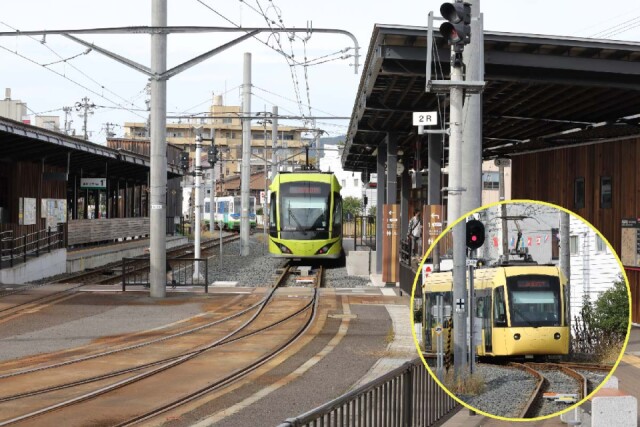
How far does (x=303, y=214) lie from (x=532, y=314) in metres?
33.0

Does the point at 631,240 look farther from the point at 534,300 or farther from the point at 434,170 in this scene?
the point at 534,300

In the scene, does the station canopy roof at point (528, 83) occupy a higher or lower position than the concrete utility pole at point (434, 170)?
higher

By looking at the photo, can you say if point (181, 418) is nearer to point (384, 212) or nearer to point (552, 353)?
point (552, 353)

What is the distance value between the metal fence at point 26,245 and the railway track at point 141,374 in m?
11.8

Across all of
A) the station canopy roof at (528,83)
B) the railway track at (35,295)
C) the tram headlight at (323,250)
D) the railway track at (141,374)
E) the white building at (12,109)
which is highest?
the white building at (12,109)

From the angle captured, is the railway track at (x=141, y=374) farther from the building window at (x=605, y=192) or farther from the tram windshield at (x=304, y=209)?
the tram windshield at (x=304, y=209)

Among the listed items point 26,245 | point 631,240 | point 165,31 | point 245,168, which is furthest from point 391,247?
point 245,168

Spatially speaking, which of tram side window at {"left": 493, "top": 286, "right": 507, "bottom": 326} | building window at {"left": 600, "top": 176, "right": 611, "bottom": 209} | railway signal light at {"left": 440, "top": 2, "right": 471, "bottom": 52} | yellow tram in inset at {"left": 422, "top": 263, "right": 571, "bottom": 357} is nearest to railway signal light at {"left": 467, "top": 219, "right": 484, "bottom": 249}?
yellow tram in inset at {"left": 422, "top": 263, "right": 571, "bottom": 357}

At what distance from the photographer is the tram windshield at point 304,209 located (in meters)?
36.2

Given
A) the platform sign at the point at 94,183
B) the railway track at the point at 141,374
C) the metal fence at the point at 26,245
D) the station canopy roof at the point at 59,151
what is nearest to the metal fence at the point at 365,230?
the station canopy roof at the point at 59,151

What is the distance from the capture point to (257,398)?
11.5 metres

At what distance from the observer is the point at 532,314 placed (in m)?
3.41

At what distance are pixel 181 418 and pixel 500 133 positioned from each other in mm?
18230

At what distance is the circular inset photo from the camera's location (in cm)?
338
